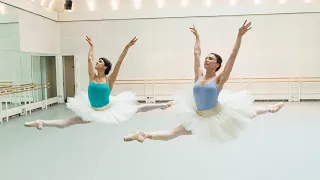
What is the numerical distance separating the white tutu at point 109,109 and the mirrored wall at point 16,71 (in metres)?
4.28

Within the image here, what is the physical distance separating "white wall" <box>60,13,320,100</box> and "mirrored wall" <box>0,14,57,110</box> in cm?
178

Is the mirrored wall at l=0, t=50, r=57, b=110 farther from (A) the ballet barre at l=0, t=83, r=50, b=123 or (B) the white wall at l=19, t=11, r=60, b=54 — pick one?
(B) the white wall at l=19, t=11, r=60, b=54

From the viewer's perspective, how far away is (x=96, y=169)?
407 cm

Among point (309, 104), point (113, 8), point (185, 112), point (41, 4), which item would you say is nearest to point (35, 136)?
point (185, 112)

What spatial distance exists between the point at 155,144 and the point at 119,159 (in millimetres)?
1033

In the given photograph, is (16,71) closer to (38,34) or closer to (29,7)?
(38,34)

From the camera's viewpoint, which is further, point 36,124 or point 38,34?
point 38,34

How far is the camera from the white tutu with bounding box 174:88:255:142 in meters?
3.03

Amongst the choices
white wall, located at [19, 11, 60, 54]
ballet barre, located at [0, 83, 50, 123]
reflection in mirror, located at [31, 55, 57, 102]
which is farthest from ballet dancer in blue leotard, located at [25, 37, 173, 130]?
reflection in mirror, located at [31, 55, 57, 102]

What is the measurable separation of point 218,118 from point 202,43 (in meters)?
8.30

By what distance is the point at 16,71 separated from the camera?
28.2 feet

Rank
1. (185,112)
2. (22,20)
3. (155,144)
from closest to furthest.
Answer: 1. (185,112)
2. (155,144)
3. (22,20)

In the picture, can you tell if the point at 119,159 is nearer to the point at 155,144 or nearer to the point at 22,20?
the point at 155,144

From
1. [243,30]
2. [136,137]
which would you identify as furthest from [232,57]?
[136,137]
